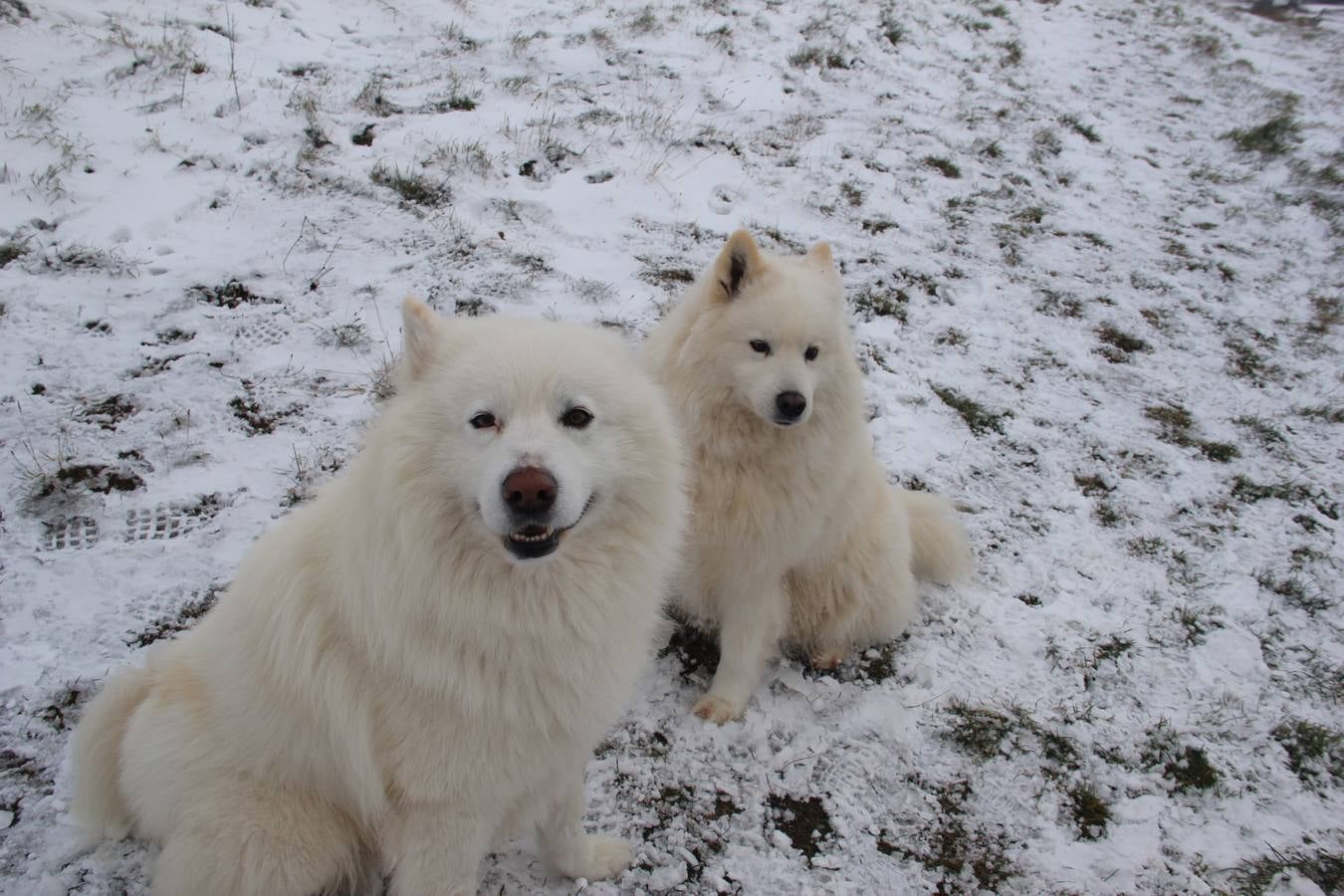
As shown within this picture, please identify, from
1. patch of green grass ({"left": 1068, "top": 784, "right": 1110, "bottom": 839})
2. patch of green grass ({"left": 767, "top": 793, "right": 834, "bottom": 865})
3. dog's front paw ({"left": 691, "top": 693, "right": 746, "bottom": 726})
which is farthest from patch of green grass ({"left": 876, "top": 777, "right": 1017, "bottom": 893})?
dog's front paw ({"left": 691, "top": 693, "right": 746, "bottom": 726})

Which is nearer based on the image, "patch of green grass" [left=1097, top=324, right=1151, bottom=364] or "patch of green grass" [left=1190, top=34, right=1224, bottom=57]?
"patch of green grass" [left=1097, top=324, right=1151, bottom=364]

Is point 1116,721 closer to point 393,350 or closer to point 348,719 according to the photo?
point 348,719

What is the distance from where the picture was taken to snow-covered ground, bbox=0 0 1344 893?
2.79 metres

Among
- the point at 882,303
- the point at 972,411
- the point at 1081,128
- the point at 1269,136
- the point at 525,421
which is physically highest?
the point at 1269,136

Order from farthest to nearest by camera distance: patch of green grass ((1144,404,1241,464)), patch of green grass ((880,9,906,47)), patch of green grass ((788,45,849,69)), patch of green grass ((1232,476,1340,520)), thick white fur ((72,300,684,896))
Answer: patch of green grass ((880,9,906,47)), patch of green grass ((788,45,849,69)), patch of green grass ((1144,404,1241,464)), patch of green grass ((1232,476,1340,520)), thick white fur ((72,300,684,896))

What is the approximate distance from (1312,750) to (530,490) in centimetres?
360

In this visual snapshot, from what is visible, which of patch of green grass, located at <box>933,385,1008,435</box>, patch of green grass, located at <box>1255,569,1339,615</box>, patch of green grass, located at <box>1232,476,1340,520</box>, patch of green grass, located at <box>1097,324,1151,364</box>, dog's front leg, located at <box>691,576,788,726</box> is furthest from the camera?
patch of green grass, located at <box>1097,324,1151,364</box>

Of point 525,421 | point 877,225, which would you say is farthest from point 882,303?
point 525,421

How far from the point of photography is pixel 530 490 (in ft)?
5.41

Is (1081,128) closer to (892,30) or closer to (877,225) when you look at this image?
(892,30)

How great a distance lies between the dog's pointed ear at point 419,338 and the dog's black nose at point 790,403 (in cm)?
131

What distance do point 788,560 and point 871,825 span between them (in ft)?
3.42

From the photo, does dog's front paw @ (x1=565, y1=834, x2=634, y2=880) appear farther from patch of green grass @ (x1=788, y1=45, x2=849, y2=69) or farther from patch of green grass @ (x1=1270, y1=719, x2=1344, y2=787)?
patch of green grass @ (x1=788, y1=45, x2=849, y2=69)

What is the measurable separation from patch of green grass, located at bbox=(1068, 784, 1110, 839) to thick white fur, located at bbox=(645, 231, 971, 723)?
3.55 ft
